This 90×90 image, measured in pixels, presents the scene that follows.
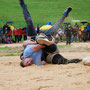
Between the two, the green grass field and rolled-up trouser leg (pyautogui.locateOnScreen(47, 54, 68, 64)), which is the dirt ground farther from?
the green grass field

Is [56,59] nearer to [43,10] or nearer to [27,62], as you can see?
[27,62]

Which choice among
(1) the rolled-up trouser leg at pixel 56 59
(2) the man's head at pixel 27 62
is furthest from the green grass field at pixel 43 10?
(2) the man's head at pixel 27 62

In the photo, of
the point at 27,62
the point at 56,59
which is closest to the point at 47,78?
the point at 27,62

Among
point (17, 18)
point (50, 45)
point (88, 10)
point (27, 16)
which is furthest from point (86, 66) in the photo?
point (88, 10)

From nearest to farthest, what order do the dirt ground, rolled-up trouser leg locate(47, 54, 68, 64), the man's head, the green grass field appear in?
1. the dirt ground
2. the man's head
3. rolled-up trouser leg locate(47, 54, 68, 64)
4. the green grass field

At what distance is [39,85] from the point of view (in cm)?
504

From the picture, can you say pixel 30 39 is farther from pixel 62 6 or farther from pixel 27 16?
pixel 62 6

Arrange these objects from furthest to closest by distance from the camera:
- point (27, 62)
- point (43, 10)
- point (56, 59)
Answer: point (43, 10), point (56, 59), point (27, 62)

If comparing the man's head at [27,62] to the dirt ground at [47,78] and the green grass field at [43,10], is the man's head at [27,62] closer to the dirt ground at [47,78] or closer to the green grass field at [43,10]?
the dirt ground at [47,78]

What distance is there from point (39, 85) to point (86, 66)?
91.5 inches

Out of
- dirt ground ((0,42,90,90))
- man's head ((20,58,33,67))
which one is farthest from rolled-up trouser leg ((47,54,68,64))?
man's head ((20,58,33,67))

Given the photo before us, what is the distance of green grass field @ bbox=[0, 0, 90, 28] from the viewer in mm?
36497

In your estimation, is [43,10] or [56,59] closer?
[56,59]

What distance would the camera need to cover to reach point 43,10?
141 ft
